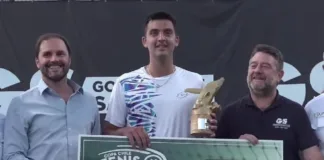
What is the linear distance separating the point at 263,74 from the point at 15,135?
1.17 m

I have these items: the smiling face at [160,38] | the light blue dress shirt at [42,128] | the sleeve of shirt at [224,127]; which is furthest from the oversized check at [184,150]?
the smiling face at [160,38]

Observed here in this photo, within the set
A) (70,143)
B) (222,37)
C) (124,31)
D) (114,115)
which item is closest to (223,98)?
(222,37)

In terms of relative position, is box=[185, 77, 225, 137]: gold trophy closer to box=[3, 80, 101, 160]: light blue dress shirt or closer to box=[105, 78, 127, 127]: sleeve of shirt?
box=[105, 78, 127, 127]: sleeve of shirt

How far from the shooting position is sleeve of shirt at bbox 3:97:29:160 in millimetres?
2957

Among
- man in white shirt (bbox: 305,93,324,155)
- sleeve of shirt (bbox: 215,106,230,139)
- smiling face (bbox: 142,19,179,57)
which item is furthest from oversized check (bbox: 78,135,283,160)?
smiling face (bbox: 142,19,179,57)

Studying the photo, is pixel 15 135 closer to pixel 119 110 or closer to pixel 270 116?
pixel 119 110

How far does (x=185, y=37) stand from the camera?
4953 millimetres

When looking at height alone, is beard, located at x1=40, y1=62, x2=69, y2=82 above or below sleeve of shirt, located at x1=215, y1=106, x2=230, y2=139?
above

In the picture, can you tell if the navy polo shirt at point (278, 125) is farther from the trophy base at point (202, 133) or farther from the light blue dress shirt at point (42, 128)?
the light blue dress shirt at point (42, 128)

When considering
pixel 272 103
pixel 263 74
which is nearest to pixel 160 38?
pixel 263 74

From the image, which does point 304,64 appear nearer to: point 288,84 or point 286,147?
point 288,84

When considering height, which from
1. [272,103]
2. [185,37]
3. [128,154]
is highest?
[185,37]

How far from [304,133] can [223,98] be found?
5.76ft

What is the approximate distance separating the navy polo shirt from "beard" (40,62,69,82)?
2.73 ft
